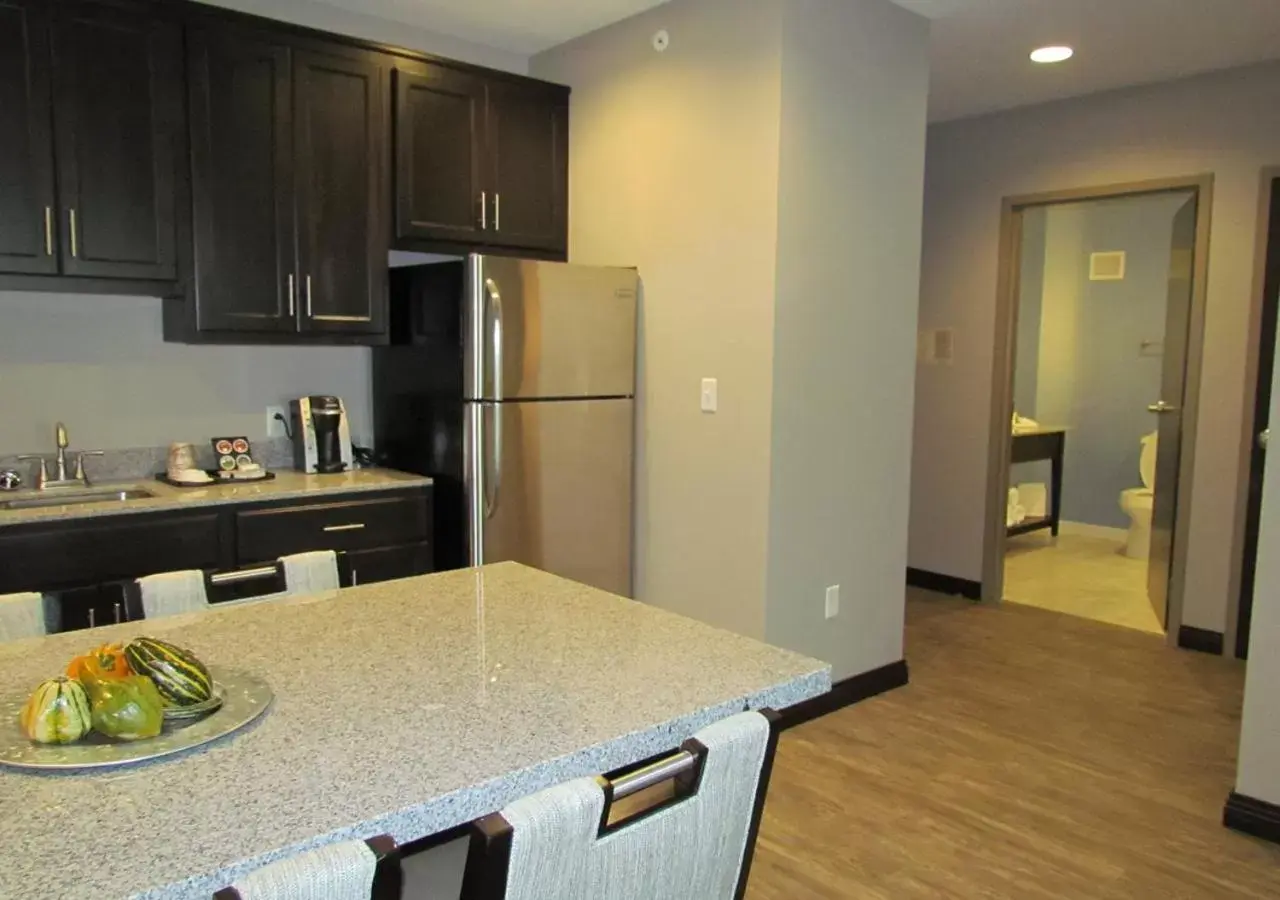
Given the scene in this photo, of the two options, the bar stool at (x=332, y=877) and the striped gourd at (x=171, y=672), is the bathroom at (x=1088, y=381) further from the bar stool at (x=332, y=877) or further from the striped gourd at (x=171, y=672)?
the bar stool at (x=332, y=877)

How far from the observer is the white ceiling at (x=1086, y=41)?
3443mm

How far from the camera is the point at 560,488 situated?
11.6ft

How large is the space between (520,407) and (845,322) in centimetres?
122

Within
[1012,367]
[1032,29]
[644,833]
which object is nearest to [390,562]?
[644,833]

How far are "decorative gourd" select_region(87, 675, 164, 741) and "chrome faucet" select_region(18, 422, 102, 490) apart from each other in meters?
2.38

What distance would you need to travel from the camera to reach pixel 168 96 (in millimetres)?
3012

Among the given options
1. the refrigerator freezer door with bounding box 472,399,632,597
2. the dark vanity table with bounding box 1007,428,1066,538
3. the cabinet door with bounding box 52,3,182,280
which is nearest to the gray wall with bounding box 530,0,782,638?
the refrigerator freezer door with bounding box 472,399,632,597

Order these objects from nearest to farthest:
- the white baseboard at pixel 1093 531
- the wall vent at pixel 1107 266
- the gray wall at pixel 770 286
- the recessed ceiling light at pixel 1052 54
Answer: the gray wall at pixel 770 286
the recessed ceiling light at pixel 1052 54
the wall vent at pixel 1107 266
the white baseboard at pixel 1093 531

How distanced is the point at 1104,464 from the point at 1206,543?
104 inches

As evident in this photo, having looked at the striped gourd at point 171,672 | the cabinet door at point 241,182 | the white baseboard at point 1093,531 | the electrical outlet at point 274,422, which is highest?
the cabinet door at point 241,182

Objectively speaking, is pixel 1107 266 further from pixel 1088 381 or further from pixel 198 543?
pixel 198 543

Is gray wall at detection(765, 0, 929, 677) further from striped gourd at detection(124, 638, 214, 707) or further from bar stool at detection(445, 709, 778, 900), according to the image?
striped gourd at detection(124, 638, 214, 707)

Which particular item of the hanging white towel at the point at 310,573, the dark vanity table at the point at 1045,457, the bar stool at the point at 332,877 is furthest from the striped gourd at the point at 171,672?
the dark vanity table at the point at 1045,457

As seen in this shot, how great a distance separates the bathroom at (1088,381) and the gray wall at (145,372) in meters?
4.37
